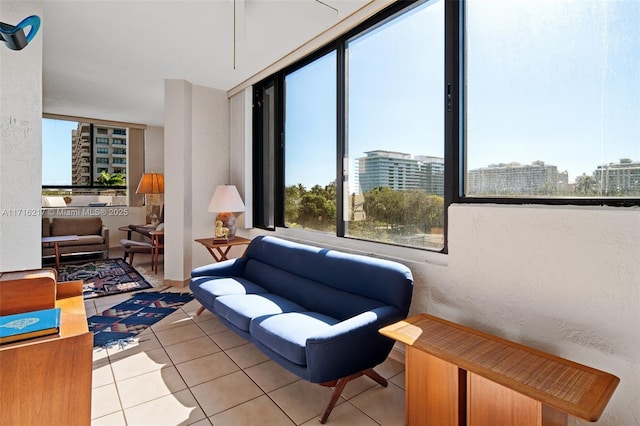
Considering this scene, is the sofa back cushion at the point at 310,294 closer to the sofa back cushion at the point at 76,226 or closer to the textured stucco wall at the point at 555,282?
the textured stucco wall at the point at 555,282

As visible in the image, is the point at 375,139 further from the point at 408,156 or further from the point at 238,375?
the point at 238,375

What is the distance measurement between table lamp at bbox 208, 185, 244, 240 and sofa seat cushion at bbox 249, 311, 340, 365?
2116 mm

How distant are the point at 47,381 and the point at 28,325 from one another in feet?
0.93

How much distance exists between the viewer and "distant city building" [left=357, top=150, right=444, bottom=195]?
2.45 meters

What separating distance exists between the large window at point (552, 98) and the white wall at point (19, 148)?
3067mm

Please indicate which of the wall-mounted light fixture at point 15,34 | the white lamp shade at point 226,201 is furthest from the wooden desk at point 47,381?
the white lamp shade at point 226,201

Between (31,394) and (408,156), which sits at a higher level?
(408,156)

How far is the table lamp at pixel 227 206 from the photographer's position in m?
4.18

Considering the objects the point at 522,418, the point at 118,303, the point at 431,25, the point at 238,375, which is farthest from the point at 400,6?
the point at 118,303

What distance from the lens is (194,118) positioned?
4668 millimetres

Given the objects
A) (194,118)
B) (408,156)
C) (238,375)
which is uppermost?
(194,118)

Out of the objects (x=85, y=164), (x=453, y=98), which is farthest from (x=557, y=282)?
(x=85, y=164)

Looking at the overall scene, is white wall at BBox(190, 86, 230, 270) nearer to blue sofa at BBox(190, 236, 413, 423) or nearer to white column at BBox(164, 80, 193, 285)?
white column at BBox(164, 80, 193, 285)

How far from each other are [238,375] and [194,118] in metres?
3.58
